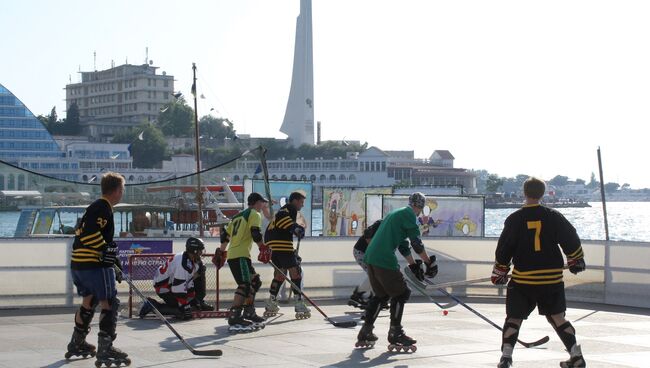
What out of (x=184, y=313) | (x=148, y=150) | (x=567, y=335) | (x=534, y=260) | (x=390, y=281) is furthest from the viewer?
(x=148, y=150)

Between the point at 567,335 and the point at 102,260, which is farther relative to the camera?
the point at 102,260

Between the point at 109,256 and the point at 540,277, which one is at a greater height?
the point at 109,256

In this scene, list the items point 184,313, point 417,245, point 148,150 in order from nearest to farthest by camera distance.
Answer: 1. point 417,245
2. point 184,313
3. point 148,150

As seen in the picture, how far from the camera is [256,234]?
14609mm

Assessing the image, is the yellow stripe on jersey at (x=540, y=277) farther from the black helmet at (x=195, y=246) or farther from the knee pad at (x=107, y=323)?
the black helmet at (x=195, y=246)

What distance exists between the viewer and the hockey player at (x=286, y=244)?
612 inches

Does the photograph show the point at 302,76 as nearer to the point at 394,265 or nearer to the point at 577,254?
the point at 394,265

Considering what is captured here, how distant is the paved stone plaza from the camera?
11.6 metres

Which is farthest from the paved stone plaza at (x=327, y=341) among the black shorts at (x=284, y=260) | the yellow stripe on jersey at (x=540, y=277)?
the yellow stripe on jersey at (x=540, y=277)

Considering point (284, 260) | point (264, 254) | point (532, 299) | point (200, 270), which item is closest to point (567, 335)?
point (532, 299)

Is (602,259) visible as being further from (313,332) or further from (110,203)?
(110,203)

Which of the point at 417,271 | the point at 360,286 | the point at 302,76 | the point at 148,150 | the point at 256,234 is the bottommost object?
the point at 360,286

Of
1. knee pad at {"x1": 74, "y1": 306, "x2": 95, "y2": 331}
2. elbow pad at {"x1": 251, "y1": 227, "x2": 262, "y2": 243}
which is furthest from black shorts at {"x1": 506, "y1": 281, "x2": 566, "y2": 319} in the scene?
elbow pad at {"x1": 251, "y1": 227, "x2": 262, "y2": 243}

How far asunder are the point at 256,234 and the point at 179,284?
1743mm
